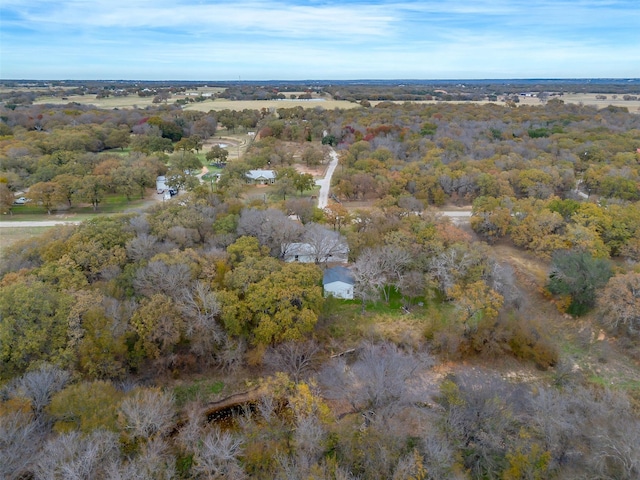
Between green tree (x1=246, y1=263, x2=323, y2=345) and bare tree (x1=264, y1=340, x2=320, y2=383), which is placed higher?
green tree (x1=246, y1=263, x2=323, y2=345)

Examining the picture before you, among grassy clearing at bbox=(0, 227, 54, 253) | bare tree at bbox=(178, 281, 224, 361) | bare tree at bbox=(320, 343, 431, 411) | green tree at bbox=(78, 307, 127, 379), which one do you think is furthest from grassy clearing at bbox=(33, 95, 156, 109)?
bare tree at bbox=(320, 343, 431, 411)

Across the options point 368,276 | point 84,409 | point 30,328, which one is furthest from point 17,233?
point 368,276

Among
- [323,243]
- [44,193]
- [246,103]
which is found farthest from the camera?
[246,103]

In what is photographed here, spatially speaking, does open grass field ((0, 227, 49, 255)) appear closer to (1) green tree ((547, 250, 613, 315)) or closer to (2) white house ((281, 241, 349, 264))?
(2) white house ((281, 241, 349, 264))

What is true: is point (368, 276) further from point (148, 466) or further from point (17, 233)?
point (17, 233)

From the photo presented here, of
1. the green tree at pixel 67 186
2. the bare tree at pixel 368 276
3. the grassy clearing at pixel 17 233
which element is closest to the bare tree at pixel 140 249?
the bare tree at pixel 368 276

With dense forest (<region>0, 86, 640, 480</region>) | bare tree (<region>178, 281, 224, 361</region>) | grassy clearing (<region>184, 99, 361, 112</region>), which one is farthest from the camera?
grassy clearing (<region>184, 99, 361, 112</region>)

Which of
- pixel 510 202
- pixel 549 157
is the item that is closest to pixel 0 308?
pixel 510 202

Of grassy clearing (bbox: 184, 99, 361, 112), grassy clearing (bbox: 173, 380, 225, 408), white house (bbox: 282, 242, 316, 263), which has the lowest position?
grassy clearing (bbox: 173, 380, 225, 408)
